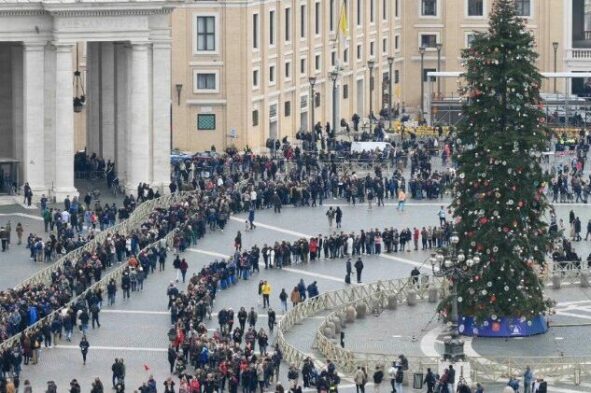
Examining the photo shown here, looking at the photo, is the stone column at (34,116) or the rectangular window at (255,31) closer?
the stone column at (34,116)

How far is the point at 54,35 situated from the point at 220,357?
4002cm

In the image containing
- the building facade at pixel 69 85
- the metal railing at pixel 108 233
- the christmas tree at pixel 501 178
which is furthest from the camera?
the building facade at pixel 69 85

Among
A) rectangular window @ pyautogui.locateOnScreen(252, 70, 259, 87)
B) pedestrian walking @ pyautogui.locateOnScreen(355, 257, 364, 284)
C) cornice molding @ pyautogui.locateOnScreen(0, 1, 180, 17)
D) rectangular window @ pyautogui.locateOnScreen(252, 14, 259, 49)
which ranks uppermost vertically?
cornice molding @ pyautogui.locateOnScreen(0, 1, 180, 17)

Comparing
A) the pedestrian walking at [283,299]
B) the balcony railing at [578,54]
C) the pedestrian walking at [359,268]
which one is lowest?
the pedestrian walking at [283,299]

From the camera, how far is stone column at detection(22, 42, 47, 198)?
145250 millimetres

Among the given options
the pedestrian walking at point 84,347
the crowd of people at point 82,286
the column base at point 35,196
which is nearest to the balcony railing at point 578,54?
the column base at point 35,196

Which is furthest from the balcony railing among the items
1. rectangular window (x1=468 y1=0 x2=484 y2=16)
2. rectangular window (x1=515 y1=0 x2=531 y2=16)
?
rectangular window (x1=468 y1=0 x2=484 y2=16)

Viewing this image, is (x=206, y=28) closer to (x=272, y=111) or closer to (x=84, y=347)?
(x=272, y=111)

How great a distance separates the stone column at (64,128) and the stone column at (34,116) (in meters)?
0.74

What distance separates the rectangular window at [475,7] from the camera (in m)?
190

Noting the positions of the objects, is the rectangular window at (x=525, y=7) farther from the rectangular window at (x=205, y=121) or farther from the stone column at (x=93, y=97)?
the stone column at (x=93, y=97)

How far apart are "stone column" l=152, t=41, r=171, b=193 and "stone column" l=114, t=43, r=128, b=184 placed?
153 cm

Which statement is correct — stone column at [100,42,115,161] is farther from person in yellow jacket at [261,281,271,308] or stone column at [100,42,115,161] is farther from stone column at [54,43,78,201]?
person in yellow jacket at [261,281,271,308]

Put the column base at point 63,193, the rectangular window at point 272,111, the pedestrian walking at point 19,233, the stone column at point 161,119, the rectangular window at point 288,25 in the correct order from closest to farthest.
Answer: the pedestrian walking at point 19,233
the column base at point 63,193
the stone column at point 161,119
the rectangular window at point 272,111
the rectangular window at point 288,25
